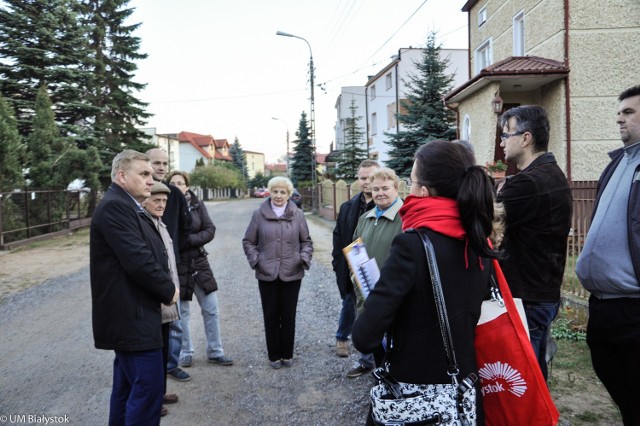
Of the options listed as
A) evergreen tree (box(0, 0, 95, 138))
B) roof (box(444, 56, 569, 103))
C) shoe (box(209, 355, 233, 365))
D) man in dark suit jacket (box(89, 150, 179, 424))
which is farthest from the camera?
evergreen tree (box(0, 0, 95, 138))

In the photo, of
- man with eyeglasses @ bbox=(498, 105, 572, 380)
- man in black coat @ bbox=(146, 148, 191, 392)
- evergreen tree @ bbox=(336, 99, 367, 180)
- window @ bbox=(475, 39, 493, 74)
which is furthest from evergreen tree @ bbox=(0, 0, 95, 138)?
man with eyeglasses @ bbox=(498, 105, 572, 380)

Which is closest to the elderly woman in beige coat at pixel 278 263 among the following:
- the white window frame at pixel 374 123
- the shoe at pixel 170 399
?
the shoe at pixel 170 399

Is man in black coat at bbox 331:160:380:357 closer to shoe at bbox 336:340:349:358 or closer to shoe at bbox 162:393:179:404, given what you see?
shoe at bbox 336:340:349:358

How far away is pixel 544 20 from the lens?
12.2m

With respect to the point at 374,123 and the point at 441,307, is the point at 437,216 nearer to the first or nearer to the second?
the point at 441,307

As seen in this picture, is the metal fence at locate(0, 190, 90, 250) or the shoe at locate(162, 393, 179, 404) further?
the metal fence at locate(0, 190, 90, 250)

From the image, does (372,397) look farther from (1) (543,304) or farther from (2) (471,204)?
(1) (543,304)

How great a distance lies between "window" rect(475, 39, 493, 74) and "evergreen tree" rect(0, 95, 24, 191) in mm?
16192

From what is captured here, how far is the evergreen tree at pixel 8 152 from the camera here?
1557 centimetres

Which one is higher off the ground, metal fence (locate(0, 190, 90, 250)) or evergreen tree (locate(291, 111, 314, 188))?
evergreen tree (locate(291, 111, 314, 188))

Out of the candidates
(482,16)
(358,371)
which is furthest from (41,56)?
(358,371)

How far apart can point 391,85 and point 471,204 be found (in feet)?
109

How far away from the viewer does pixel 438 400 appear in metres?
1.95

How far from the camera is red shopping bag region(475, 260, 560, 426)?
202 cm
